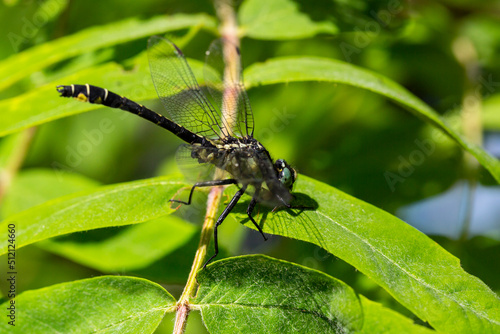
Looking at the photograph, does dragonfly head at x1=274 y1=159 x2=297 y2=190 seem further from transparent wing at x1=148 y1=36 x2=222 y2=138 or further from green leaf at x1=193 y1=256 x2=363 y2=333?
green leaf at x1=193 y1=256 x2=363 y2=333

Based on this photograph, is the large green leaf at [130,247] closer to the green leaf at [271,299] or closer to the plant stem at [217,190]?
the plant stem at [217,190]

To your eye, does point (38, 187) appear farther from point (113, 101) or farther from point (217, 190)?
point (217, 190)

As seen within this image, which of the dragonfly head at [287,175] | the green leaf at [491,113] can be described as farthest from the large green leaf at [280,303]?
the green leaf at [491,113]

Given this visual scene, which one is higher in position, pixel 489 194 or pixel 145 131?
pixel 145 131

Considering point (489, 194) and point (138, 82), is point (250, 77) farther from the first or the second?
point (489, 194)

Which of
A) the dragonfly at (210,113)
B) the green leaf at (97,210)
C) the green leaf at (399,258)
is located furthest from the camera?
the dragonfly at (210,113)

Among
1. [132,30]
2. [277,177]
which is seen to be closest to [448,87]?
[277,177]

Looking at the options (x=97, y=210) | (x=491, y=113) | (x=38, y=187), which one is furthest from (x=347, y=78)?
(x=38, y=187)
